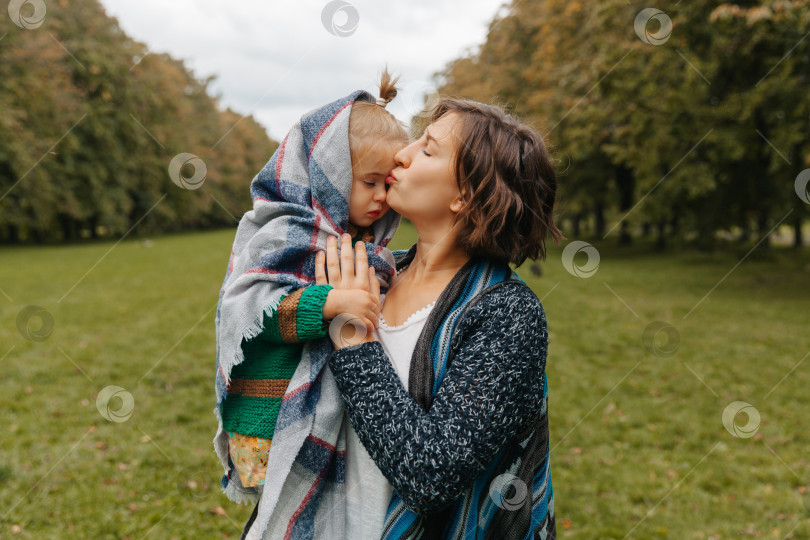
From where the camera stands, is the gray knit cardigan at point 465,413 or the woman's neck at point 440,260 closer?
the gray knit cardigan at point 465,413

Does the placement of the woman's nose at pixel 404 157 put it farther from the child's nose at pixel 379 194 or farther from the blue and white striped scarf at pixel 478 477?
the blue and white striped scarf at pixel 478 477

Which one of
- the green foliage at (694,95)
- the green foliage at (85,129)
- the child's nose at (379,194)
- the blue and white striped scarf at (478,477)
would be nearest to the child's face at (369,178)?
the child's nose at (379,194)

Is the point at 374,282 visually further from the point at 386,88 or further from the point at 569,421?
the point at 569,421

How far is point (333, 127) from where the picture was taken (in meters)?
1.60

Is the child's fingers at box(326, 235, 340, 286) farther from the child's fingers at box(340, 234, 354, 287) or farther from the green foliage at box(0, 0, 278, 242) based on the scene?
the green foliage at box(0, 0, 278, 242)

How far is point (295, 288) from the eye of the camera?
1.54 meters

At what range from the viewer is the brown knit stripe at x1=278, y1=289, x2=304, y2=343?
146 cm

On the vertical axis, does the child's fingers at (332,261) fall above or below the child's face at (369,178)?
below

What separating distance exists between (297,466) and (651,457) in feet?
15.3

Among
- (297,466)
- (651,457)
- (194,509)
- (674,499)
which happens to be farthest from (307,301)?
(651,457)

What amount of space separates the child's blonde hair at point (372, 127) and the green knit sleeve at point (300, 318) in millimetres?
412

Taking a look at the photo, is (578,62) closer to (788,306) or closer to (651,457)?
(788,306)

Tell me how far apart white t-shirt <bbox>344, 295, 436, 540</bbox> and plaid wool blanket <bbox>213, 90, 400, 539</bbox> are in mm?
31

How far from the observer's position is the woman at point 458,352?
133 cm
